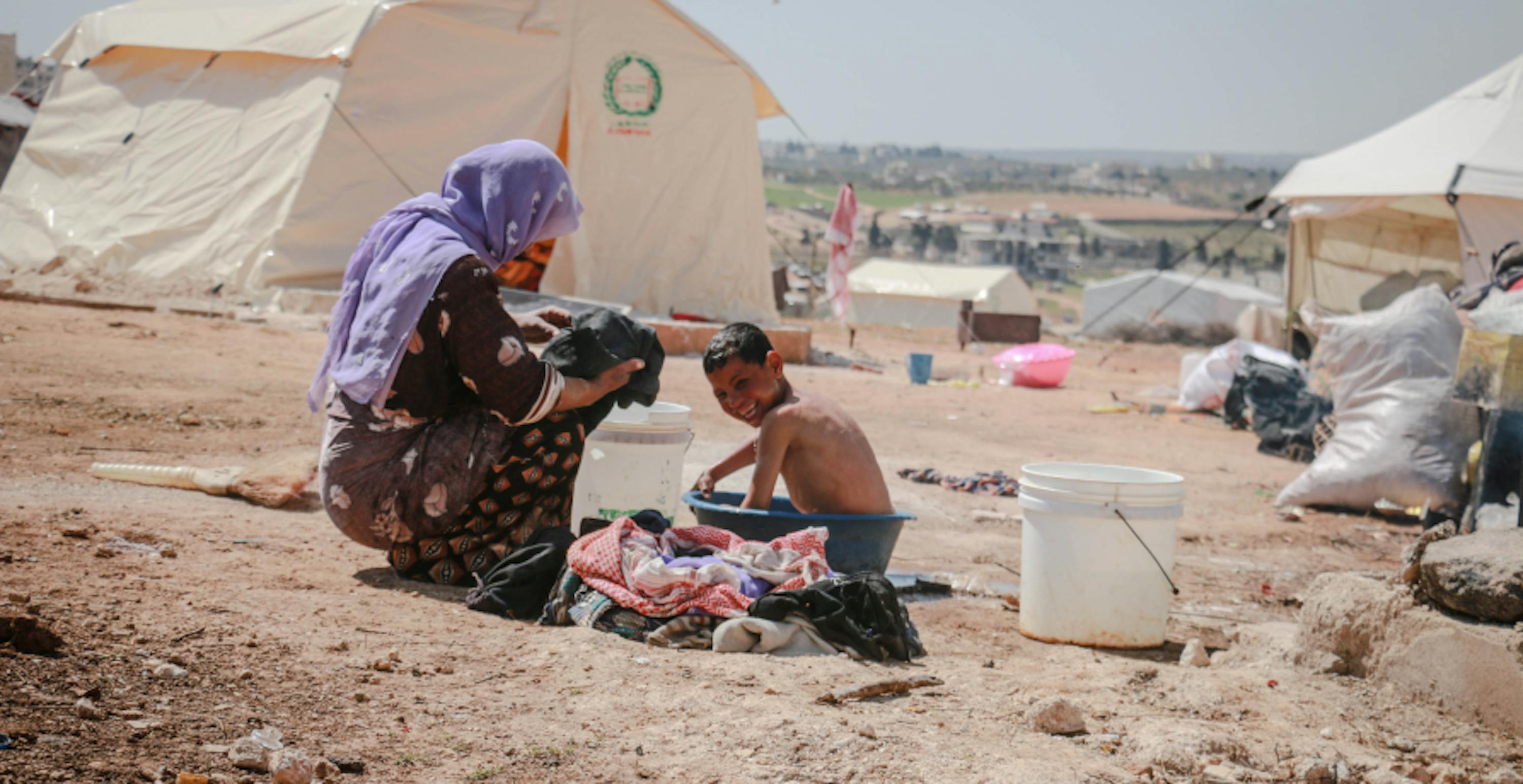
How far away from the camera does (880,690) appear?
7.87ft

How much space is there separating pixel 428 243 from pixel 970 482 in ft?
12.0

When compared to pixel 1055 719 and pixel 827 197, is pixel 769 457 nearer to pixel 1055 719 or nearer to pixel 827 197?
pixel 1055 719

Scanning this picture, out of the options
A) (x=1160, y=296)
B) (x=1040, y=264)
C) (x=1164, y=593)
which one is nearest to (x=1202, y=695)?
(x=1164, y=593)

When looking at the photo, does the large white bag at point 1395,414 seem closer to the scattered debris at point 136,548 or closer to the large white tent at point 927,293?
the scattered debris at point 136,548

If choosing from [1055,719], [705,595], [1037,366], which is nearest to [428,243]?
[705,595]

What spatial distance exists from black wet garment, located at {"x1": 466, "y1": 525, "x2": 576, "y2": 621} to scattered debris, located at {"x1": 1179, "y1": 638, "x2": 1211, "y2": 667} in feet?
5.47

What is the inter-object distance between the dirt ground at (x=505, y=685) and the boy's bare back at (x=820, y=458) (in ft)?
1.38

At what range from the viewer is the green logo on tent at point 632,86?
11.6 m

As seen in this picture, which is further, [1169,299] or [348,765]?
[1169,299]

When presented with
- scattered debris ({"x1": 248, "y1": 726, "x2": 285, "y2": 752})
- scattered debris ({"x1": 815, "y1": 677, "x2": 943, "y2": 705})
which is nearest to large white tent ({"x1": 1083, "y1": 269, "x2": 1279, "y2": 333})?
scattered debris ({"x1": 815, "y1": 677, "x2": 943, "y2": 705})

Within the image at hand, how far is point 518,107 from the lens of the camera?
11.1 metres

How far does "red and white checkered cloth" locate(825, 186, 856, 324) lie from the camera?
48.6ft

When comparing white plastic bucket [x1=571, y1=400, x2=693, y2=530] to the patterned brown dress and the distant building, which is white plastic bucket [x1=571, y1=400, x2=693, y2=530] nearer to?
the patterned brown dress

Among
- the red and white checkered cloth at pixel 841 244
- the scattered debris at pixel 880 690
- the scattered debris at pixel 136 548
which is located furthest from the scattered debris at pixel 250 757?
the red and white checkered cloth at pixel 841 244
